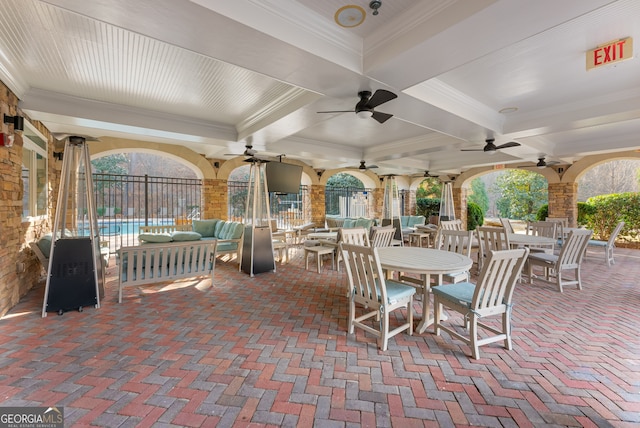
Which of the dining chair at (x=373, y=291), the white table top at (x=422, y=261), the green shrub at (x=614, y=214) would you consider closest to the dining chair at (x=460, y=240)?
the white table top at (x=422, y=261)

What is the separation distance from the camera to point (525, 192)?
12.7m

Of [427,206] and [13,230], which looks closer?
[13,230]

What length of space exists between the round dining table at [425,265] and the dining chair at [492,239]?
139cm

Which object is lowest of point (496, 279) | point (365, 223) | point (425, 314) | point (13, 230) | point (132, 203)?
point (425, 314)

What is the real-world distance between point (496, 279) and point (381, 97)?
2.00m

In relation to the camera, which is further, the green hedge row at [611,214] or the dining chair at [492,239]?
the green hedge row at [611,214]

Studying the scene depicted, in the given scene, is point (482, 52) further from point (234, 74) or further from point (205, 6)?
point (234, 74)

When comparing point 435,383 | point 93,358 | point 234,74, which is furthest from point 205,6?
point 435,383

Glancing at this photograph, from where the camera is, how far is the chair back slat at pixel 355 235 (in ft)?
12.2

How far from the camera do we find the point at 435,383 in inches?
77.7

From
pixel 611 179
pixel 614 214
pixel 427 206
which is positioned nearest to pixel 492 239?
pixel 614 214

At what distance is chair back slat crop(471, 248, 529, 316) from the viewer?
2209 mm

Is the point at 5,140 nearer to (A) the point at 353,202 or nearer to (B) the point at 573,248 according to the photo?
(B) the point at 573,248

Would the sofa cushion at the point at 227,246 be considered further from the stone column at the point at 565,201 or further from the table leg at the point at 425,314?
the stone column at the point at 565,201
